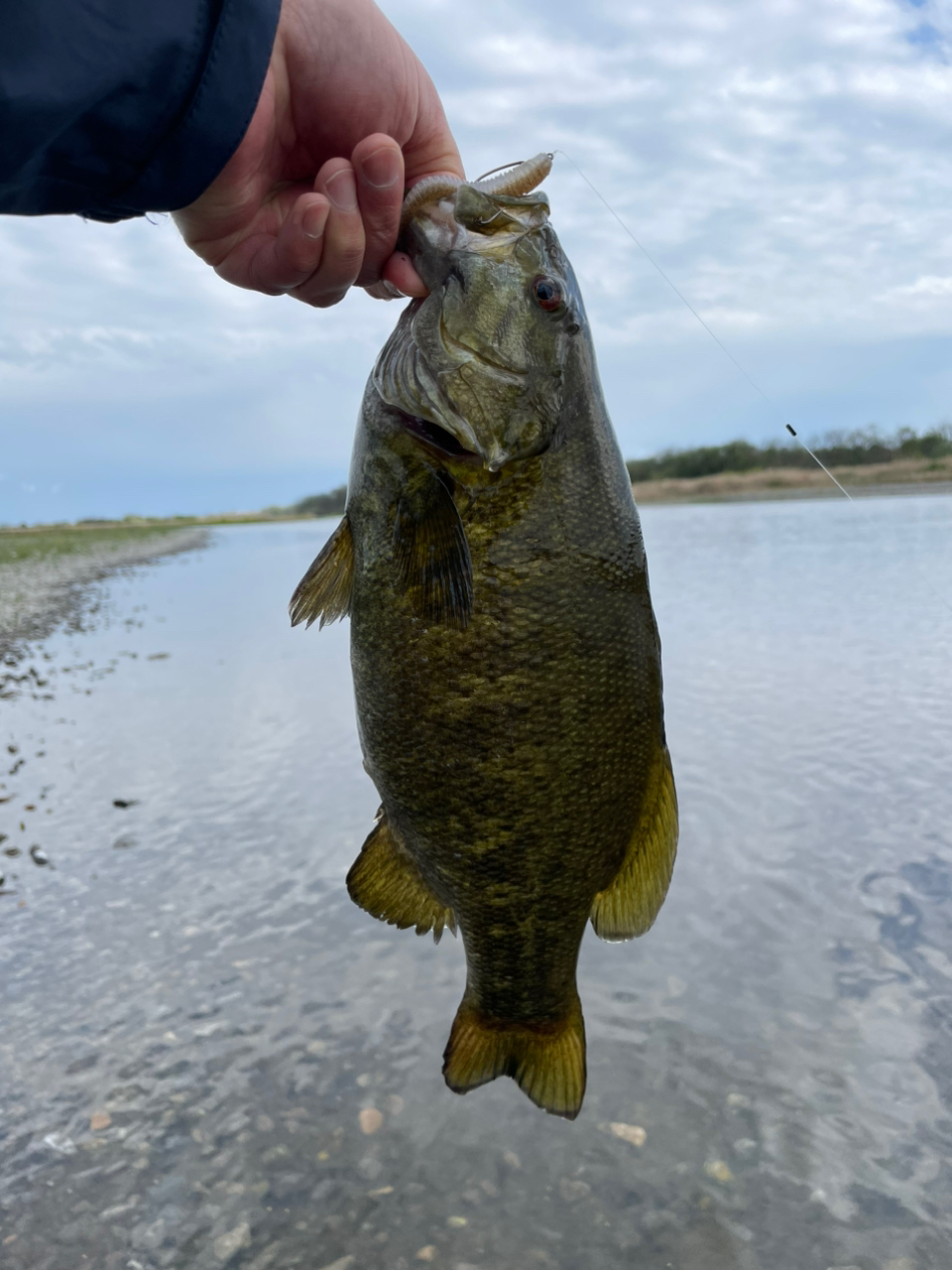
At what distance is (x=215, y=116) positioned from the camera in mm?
1964

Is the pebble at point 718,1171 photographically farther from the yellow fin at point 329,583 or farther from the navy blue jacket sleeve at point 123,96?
the navy blue jacket sleeve at point 123,96

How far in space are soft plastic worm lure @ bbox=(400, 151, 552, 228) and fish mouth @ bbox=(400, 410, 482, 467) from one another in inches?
22.8

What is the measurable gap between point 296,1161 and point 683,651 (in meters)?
7.67

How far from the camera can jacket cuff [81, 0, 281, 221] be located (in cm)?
188

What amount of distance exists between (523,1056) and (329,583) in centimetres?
132

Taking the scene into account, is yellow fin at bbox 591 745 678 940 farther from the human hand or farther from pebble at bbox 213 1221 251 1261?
pebble at bbox 213 1221 251 1261

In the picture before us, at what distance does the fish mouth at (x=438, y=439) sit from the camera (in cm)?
204

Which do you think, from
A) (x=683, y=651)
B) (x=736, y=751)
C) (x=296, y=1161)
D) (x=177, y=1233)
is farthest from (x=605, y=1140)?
(x=683, y=651)

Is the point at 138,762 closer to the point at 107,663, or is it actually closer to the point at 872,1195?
the point at 107,663

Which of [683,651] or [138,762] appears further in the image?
[683,651]

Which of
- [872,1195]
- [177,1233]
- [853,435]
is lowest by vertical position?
[872,1195]

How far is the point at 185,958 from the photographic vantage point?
448 centimetres

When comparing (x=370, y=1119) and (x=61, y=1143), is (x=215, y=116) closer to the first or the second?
(x=370, y=1119)

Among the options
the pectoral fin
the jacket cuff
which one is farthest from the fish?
the jacket cuff
